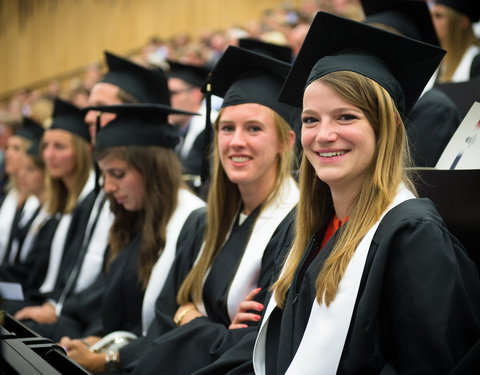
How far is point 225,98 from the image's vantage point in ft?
9.85

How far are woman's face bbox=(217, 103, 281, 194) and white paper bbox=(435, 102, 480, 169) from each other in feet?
2.79

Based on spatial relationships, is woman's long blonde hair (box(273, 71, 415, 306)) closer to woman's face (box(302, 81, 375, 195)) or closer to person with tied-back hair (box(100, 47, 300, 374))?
woman's face (box(302, 81, 375, 195))

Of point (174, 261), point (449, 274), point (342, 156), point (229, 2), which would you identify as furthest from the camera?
point (229, 2)

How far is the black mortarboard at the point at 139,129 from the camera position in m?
3.58

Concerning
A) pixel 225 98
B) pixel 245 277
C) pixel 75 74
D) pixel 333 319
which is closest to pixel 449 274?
pixel 333 319

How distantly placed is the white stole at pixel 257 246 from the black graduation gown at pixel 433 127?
649 millimetres

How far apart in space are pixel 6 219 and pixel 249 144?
391 centimetres

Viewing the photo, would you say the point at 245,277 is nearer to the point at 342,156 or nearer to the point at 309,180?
the point at 309,180

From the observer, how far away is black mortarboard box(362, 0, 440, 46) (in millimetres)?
3264

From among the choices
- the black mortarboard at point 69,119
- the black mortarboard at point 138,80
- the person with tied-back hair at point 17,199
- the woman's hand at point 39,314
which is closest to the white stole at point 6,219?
the person with tied-back hair at point 17,199

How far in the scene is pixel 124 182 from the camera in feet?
11.7

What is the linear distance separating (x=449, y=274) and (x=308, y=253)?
1.85ft

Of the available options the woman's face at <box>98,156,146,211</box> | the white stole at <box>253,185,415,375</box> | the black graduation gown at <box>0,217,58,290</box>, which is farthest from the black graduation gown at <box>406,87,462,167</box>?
the black graduation gown at <box>0,217,58,290</box>

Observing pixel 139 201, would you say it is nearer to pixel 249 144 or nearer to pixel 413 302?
pixel 249 144
